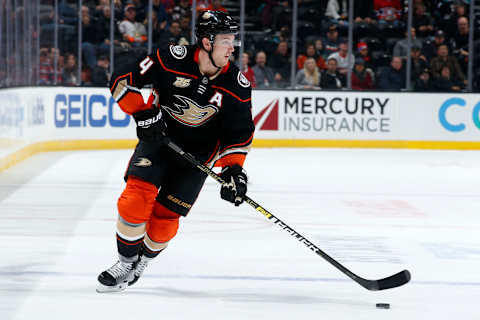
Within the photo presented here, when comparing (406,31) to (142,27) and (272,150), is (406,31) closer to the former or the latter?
(272,150)

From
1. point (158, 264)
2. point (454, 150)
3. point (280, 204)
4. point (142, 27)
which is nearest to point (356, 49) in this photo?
point (454, 150)

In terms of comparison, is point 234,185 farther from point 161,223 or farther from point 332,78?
point 332,78

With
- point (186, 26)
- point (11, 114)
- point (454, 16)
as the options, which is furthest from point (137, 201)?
point (454, 16)

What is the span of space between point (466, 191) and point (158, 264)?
13.3 ft

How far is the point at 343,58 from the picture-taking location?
1180cm

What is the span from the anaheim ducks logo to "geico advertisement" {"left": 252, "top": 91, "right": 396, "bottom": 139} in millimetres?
7914

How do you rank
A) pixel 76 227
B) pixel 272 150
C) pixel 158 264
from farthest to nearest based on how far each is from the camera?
pixel 272 150
pixel 76 227
pixel 158 264

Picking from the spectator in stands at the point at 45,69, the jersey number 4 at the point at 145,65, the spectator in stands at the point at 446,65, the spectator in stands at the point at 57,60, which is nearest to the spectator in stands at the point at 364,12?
the spectator in stands at the point at 446,65

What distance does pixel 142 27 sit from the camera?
456 inches

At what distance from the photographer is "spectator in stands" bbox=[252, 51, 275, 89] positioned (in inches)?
459

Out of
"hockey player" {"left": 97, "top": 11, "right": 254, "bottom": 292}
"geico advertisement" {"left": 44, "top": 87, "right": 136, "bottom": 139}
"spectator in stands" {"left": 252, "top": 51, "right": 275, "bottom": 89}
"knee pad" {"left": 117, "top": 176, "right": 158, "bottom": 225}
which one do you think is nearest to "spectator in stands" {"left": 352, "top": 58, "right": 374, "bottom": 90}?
"spectator in stands" {"left": 252, "top": 51, "right": 275, "bottom": 89}

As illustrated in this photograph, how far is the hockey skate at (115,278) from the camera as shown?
11.4 feet

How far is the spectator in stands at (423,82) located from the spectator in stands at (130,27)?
3.73 metres

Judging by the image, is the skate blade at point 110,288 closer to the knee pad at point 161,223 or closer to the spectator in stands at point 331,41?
the knee pad at point 161,223
